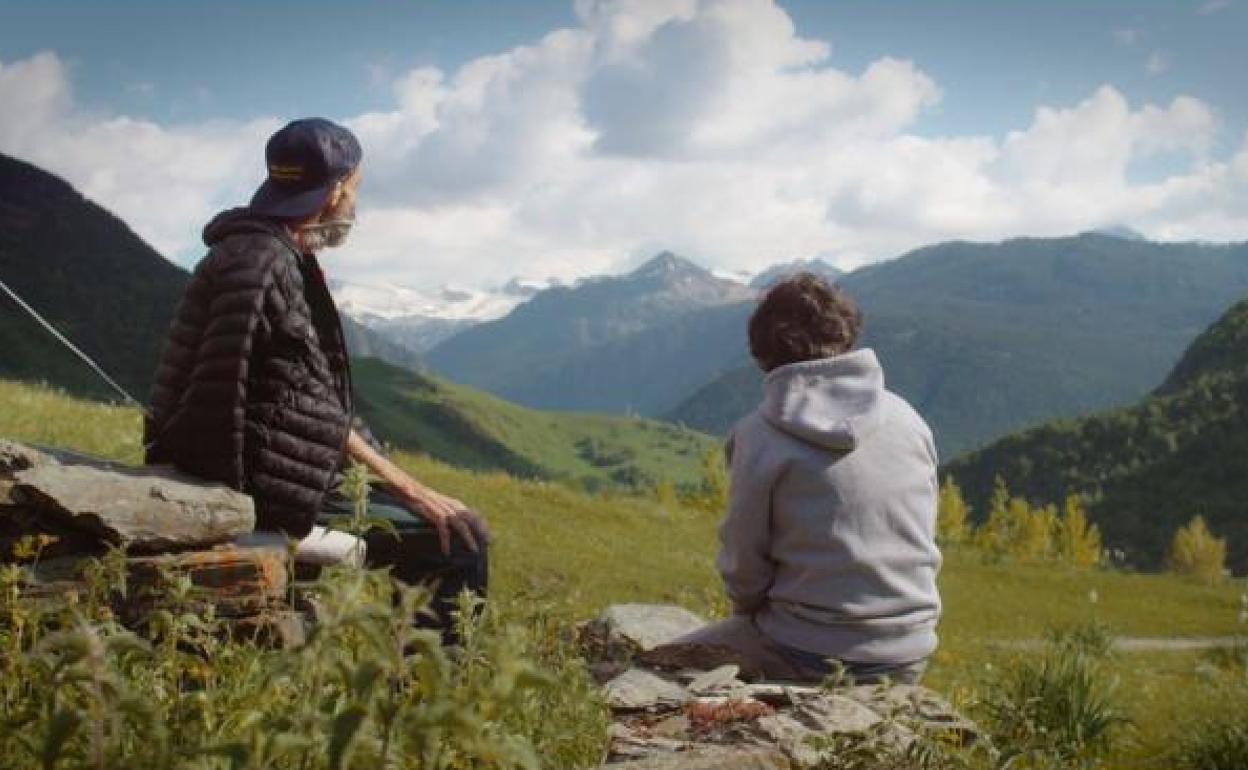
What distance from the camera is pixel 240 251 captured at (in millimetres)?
5691

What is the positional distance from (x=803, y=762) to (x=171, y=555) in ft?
10.0

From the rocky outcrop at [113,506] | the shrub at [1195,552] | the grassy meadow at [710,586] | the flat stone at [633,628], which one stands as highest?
→ the rocky outcrop at [113,506]

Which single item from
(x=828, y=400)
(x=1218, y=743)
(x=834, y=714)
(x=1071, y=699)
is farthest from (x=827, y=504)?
(x=1218, y=743)

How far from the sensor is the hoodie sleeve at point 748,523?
6.25 metres

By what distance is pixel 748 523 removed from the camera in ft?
20.8

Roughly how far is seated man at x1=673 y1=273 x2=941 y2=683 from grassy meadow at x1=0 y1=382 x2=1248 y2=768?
1.23 metres

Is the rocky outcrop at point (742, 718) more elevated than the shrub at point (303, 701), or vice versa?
the shrub at point (303, 701)

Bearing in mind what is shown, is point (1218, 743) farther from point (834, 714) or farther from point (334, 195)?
point (334, 195)

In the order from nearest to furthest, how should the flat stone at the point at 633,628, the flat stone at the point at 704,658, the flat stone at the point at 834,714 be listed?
the flat stone at the point at 834,714
the flat stone at the point at 704,658
the flat stone at the point at 633,628

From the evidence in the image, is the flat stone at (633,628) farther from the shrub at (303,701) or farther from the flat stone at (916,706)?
the shrub at (303,701)

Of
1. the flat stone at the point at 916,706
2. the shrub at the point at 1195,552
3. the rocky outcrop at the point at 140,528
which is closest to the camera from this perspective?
the flat stone at the point at 916,706

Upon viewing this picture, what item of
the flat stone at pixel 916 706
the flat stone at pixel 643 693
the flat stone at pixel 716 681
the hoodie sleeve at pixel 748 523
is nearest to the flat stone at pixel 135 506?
the flat stone at pixel 643 693

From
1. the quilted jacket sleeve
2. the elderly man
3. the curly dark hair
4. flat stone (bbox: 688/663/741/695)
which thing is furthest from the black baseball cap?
flat stone (bbox: 688/663/741/695)

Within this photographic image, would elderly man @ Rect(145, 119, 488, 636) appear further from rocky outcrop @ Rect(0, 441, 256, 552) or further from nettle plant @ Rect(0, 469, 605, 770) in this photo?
nettle plant @ Rect(0, 469, 605, 770)
